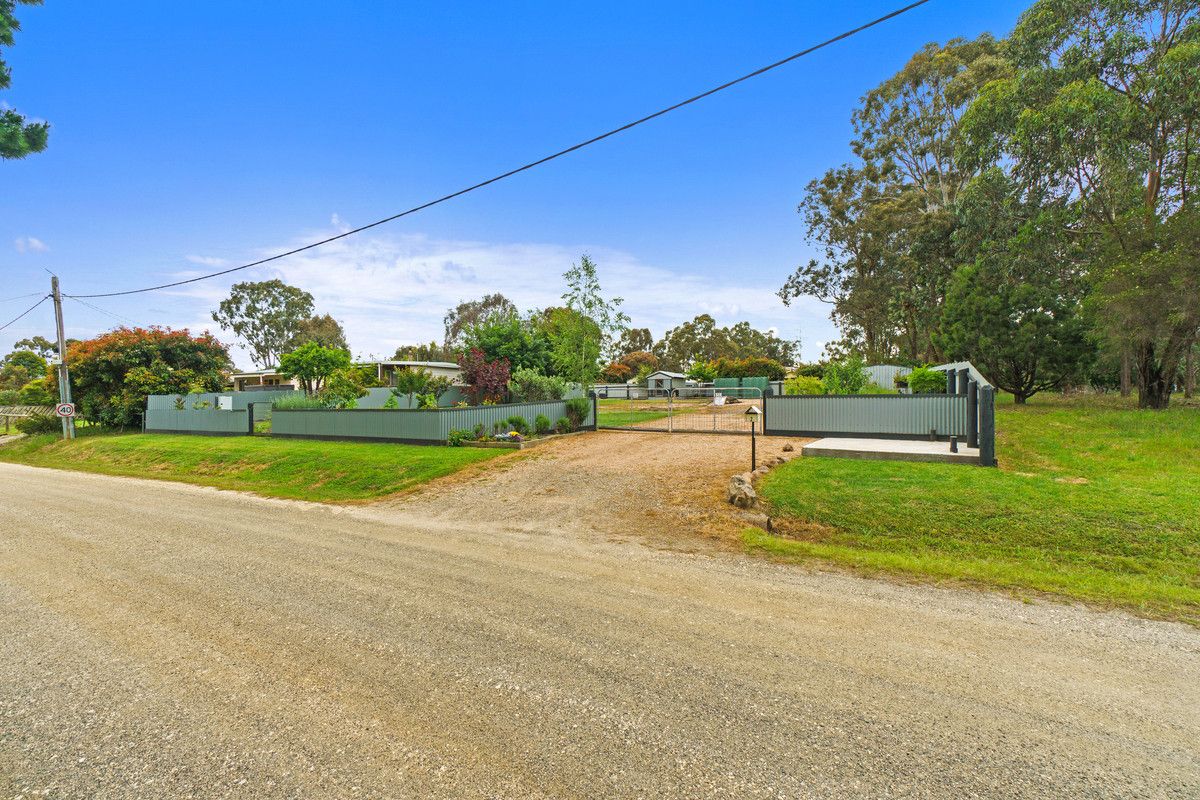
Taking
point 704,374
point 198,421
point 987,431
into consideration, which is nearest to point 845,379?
point 987,431

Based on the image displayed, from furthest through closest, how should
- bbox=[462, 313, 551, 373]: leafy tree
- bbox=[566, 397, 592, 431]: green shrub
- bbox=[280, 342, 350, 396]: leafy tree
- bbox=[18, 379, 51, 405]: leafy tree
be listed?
1. bbox=[18, 379, 51, 405]: leafy tree
2. bbox=[280, 342, 350, 396]: leafy tree
3. bbox=[462, 313, 551, 373]: leafy tree
4. bbox=[566, 397, 592, 431]: green shrub

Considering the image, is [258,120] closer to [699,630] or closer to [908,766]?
[699,630]

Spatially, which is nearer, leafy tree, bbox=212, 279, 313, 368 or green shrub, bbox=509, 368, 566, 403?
green shrub, bbox=509, 368, 566, 403

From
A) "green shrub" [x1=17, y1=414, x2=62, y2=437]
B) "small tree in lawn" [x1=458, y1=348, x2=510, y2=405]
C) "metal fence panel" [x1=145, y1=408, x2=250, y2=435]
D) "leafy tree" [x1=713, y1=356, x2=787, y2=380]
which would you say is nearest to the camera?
"small tree in lawn" [x1=458, y1=348, x2=510, y2=405]

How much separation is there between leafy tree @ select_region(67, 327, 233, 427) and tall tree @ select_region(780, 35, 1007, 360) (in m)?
38.3

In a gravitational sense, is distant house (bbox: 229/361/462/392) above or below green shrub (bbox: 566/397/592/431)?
above

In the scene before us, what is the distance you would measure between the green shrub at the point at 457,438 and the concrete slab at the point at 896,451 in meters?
8.51

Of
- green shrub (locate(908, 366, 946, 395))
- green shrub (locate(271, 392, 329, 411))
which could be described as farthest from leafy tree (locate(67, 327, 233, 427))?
green shrub (locate(908, 366, 946, 395))

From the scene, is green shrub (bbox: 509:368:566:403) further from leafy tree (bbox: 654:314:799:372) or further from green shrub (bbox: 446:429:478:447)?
leafy tree (bbox: 654:314:799:372)

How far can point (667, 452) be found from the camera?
12.3 m

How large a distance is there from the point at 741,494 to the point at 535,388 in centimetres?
1128

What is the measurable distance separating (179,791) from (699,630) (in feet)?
9.95

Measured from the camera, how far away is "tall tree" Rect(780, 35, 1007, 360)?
28188 mm

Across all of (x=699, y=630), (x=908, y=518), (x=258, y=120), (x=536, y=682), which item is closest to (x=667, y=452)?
(x=908, y=518)
